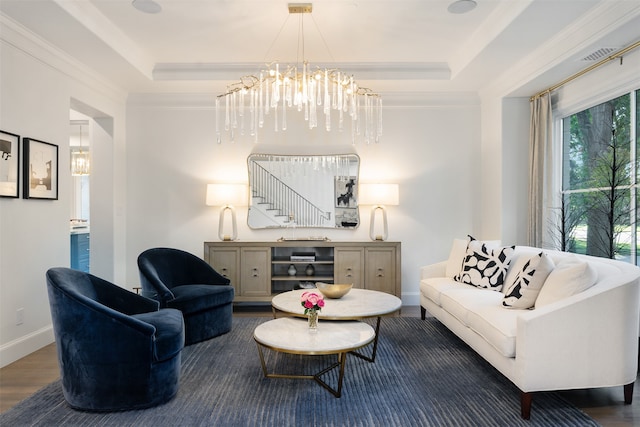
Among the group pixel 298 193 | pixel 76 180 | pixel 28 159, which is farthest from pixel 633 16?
pixel 76 180

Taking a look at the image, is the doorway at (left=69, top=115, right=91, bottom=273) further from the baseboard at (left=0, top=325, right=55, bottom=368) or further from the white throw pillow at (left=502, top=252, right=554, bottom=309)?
the white throw pillow at (left=502, top=252, right=554, bottom=309)

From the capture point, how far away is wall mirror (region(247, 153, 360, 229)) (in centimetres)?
508

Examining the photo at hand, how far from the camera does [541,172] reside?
4.33 meters

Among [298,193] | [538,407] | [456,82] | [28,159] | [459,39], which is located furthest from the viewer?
[298,193]

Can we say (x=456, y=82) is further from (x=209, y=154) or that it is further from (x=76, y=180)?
(x=76, y=180)

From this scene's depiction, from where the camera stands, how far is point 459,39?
153 inches

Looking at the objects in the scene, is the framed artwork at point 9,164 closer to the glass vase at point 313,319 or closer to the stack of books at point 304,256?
the glass vase at point 313,319

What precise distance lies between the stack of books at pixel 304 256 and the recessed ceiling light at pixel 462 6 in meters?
2.95

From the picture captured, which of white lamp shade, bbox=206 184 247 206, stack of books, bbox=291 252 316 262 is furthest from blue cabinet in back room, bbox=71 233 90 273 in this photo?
stack of books, bbox=291 252 316 262

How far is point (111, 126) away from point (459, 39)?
4.01 metres

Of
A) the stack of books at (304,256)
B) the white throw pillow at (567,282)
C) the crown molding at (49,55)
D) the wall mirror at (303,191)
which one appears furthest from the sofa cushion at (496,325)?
the crown molding at (49,55)

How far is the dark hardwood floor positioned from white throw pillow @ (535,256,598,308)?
61 centimetres

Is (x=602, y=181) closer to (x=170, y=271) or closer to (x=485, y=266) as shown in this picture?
(x=485, y=266)

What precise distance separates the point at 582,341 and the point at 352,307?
150 centimetres
